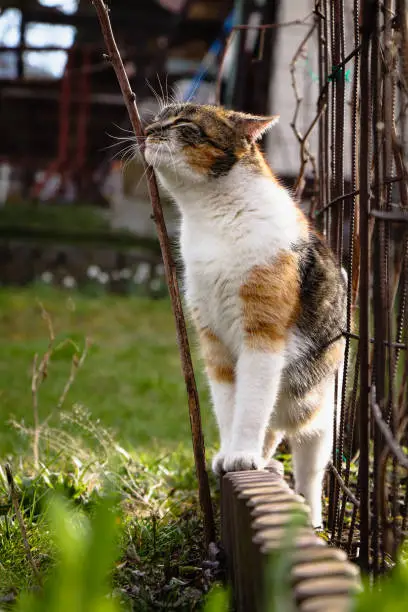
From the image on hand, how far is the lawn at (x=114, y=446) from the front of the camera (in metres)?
1.73

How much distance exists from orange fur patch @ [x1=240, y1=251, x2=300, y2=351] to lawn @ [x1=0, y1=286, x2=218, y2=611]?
0.54m

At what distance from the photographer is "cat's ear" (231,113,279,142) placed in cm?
210

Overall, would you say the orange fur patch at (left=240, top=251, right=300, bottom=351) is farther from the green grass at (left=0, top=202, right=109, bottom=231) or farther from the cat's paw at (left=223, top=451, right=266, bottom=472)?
the green grass at (left=0, top=202, right=109, bottom=231)

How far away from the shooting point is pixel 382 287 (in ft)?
4.24

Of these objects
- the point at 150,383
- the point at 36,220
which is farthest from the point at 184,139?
the point at 36,220

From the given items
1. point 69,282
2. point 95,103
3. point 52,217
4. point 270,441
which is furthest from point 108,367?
point 95,103

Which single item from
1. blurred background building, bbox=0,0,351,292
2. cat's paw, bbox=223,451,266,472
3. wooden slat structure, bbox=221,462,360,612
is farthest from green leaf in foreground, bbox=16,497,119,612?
blurred background building, bbox=0,0,351,292

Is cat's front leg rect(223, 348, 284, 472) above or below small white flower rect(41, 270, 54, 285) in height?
below

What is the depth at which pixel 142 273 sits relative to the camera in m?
8.50

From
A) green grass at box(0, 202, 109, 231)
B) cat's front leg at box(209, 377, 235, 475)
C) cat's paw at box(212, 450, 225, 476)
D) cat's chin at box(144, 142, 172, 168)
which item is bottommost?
cat's paw at box(212, 450, 225, 476)

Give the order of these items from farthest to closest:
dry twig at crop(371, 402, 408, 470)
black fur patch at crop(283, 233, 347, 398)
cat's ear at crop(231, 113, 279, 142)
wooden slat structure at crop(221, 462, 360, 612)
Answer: cat's ear at crop(231, 113, 279, 142), black fur patch at crop(283, 233, 347, 398), dry twig at crop(371, 402, 408, 470), wooden slat structure at crop(221, 462, 360, 612)

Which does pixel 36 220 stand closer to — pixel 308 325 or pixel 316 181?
pixel 316 181

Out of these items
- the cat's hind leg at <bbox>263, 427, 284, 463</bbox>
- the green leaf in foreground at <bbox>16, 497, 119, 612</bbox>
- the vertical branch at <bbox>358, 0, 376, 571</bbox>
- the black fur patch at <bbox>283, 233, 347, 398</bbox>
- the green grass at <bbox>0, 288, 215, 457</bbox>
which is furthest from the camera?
the green grass at <bbox>0, 288, 215, 457</bbox>

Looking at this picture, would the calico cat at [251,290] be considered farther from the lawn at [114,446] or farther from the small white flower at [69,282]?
the small white flower at [69,282]
